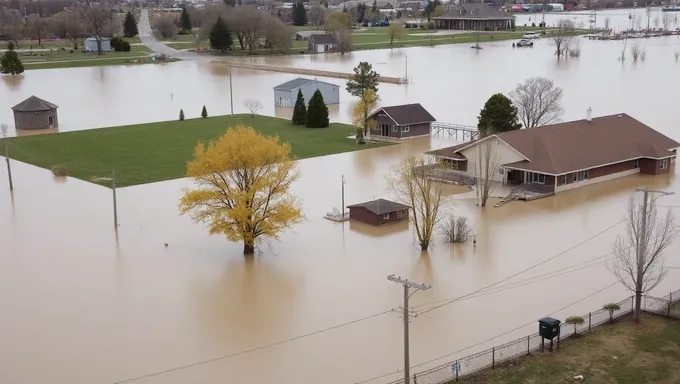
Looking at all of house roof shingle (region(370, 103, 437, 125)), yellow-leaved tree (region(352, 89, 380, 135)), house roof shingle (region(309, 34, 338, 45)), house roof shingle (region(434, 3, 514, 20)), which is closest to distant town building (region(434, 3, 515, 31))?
house roof shingle (region(434, 3, 514, 20))

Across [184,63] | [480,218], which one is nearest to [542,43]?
[184,63]

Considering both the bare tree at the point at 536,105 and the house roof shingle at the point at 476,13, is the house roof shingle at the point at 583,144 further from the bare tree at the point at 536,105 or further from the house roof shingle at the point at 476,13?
the house roof shingle at the point at 476,13

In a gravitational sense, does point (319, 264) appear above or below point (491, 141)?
below

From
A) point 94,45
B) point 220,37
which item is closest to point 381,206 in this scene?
point 220,37

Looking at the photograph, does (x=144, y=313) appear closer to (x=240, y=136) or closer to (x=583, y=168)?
Result: (x=240, y=136)

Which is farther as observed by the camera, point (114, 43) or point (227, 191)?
point (114, 43)

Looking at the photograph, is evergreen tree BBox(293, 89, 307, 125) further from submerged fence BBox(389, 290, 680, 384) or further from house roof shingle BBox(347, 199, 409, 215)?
submerged fence BBox(389, 290, 680, 384)

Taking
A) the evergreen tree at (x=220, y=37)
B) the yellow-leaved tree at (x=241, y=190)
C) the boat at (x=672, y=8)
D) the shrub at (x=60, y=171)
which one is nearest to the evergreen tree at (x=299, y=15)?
the evergreen tree at (x=220, y=37)
